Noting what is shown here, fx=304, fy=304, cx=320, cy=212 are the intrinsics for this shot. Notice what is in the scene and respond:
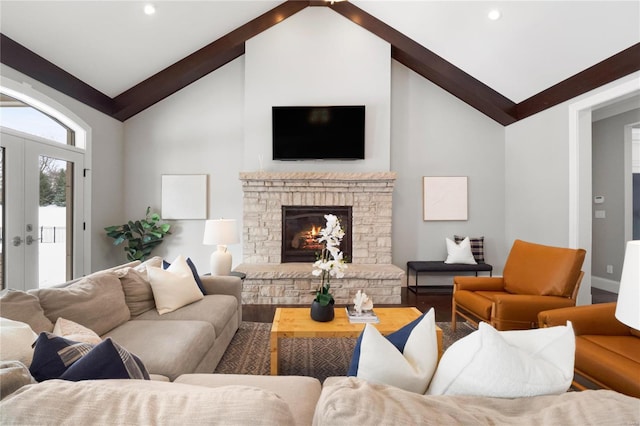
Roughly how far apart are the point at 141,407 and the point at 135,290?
6.68 ft

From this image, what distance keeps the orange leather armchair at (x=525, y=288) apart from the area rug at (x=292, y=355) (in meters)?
0.45

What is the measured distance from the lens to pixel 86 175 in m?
4.12

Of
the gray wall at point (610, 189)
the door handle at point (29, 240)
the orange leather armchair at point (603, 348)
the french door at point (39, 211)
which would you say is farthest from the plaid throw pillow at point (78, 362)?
the gray wall at point (610, 189)

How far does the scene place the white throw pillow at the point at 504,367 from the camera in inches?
32.4

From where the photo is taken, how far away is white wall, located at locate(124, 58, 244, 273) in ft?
16.2

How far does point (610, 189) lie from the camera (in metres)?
4.76

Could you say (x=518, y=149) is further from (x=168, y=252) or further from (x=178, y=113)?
(x=168, y=252)

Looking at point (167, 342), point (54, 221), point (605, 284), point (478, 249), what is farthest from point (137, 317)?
point (605, 284)

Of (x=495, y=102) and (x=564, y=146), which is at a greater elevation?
(x=495, y=102)

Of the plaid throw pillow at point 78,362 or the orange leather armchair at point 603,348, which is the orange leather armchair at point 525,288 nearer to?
the orange leather armchair at point 603,348

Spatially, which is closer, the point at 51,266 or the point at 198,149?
the point at 51,266

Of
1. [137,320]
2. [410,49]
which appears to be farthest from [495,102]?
[137,320]

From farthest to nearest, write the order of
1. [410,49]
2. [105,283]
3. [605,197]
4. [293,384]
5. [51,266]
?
[605,197]
[410,49]
[51,266]
[105,283]
[293,384]

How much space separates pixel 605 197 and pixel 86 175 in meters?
7.75
